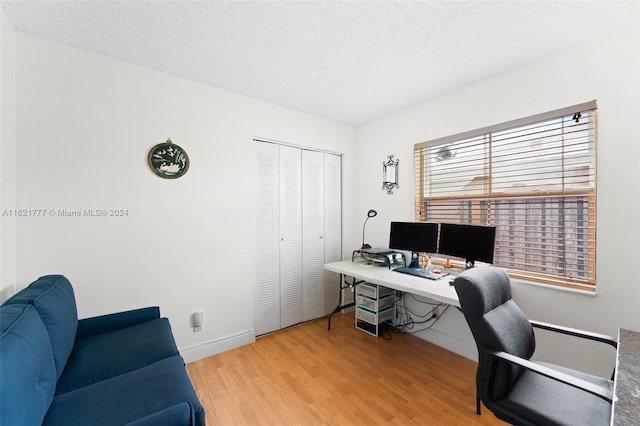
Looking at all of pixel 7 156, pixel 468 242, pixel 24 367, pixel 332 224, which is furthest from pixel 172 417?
pixel 332 224

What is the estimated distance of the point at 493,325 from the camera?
1317 mm

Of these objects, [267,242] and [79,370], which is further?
[267,242]

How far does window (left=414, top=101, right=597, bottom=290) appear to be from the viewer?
1.91 m

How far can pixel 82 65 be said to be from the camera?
6.43 feet

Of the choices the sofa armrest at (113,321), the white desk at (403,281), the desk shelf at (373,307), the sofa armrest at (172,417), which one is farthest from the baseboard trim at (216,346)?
the sofa armrest at (172,417)

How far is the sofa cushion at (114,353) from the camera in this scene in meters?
1.42

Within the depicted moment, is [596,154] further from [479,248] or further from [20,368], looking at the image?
[20,368]

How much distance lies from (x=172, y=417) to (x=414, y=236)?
2398 mm

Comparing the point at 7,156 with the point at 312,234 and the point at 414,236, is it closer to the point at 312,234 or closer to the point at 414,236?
the point at 312,234

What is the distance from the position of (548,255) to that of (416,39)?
193 centimetres

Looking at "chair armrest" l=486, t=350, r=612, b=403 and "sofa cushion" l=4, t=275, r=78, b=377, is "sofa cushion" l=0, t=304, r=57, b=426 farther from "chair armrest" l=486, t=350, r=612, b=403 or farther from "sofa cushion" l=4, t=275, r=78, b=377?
"chair armrest" l=486, t=350, r=612, b=403

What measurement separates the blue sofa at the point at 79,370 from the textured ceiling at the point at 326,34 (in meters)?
1.68

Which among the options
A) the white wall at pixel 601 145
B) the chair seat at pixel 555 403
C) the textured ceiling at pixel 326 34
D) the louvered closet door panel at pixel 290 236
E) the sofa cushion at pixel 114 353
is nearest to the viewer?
the chair seat at pixel 555 403

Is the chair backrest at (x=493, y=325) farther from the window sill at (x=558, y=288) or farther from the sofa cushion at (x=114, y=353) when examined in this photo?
the sofa cushion at (x=114, y=353)
